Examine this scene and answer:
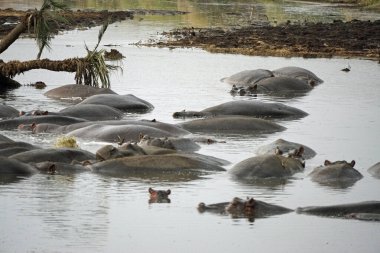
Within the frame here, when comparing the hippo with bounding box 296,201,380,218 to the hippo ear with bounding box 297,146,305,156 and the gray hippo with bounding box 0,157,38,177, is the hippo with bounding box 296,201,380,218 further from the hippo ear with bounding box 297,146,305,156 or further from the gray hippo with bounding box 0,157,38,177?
the gray hippo with bounding box 0,157,38,177

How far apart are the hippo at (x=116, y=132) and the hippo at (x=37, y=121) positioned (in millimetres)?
953

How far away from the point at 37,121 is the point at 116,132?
5.81 feet

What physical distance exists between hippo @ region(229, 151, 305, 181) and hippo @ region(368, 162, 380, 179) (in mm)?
981

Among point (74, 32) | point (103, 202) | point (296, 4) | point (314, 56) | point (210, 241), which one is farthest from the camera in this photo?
point (296, 4)

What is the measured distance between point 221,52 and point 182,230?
23.7 meters

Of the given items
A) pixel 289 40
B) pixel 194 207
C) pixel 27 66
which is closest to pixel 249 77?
pixel 27 66

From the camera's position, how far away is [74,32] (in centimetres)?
4125

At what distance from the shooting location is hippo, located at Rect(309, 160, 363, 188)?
1293cm

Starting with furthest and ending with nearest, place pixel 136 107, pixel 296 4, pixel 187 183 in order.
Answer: pixel 296 4, pixel 136 107, pixel 187 183

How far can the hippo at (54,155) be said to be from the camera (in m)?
13.3

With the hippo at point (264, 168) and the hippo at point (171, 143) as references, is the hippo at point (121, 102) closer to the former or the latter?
the hippo at point (171, 143)

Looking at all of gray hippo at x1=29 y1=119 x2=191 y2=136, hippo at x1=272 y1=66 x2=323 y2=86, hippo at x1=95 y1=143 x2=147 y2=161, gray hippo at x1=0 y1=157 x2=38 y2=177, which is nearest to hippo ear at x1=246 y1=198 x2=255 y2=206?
hippo at x1=95 y1=143 x2=147 y2=161

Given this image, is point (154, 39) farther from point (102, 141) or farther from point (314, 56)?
point (102, 141)

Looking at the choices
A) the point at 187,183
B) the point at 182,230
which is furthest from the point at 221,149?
the point at 182,230
